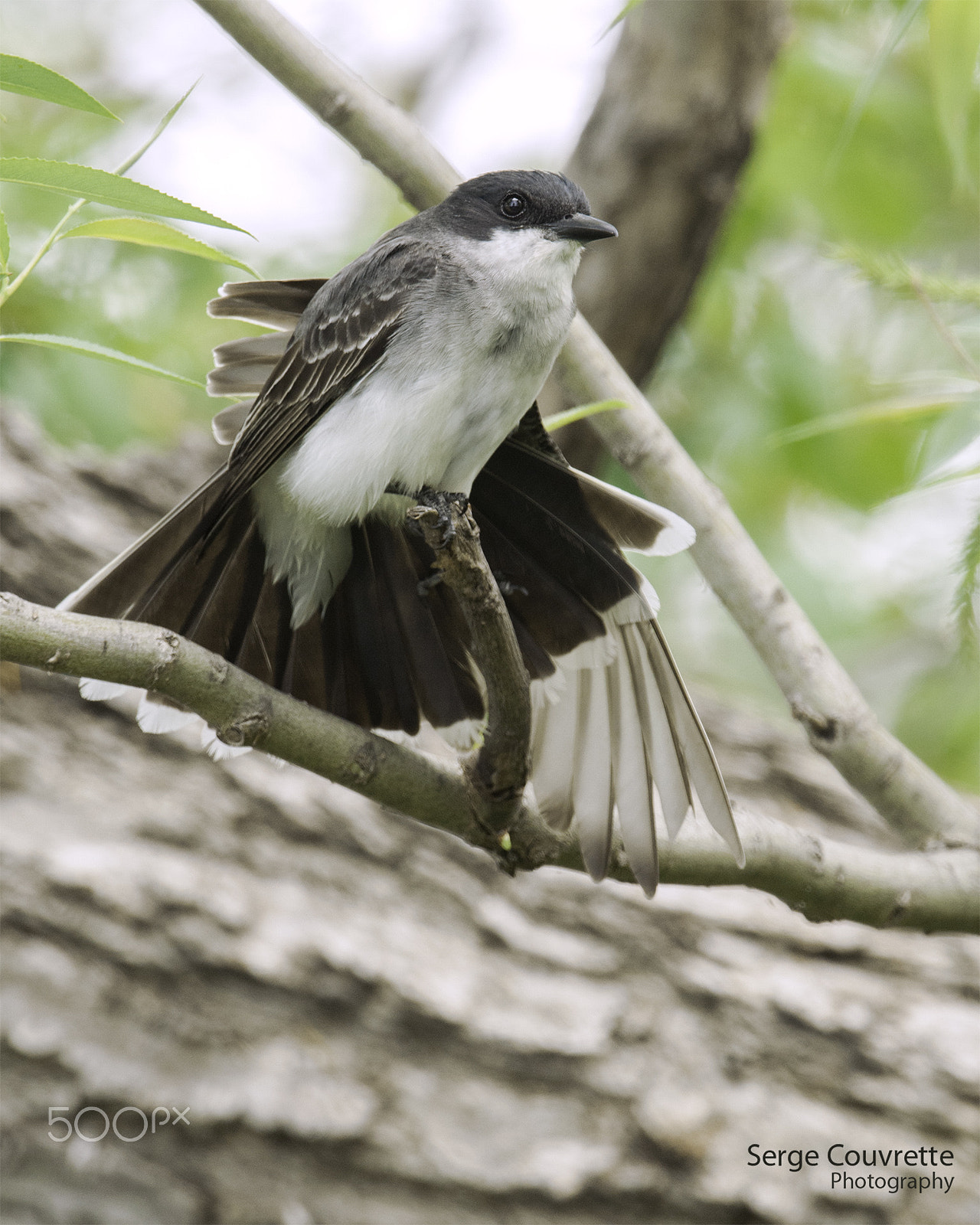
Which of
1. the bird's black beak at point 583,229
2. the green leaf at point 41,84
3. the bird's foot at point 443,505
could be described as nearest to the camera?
the green leaf at point 41,84

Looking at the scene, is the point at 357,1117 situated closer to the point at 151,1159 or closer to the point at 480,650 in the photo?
the point at 151,1159

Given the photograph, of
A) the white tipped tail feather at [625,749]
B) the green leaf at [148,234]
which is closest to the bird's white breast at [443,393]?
the white tipped tail feather at [625,749]

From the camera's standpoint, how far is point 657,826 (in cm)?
205

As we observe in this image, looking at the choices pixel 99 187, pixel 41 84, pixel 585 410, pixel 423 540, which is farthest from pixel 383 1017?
pixel 41 84

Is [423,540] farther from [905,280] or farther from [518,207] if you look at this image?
[905,280]

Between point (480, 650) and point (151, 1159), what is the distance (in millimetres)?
1810

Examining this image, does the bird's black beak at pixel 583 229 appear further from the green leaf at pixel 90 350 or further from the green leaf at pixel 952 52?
the green leaf at pixel 90 350

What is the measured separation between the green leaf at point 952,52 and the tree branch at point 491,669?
100cm

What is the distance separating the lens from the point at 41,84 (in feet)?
4.21

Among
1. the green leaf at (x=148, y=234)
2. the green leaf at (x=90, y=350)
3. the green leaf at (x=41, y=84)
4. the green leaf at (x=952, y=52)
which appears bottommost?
the green leaf at (x=90, y=350)

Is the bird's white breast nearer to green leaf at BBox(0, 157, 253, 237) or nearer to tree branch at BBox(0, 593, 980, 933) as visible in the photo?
tree branch at BBox(0, 593, 980, 933)

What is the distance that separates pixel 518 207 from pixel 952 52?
0.96 metres

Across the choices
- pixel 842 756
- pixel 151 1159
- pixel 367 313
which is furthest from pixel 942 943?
pixel 367 313

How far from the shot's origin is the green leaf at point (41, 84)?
126 centimetres
